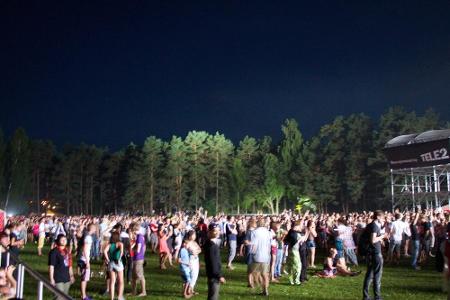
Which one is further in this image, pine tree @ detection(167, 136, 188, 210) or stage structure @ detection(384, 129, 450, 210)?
pine tree @ detection(167, 136, 188, 210)

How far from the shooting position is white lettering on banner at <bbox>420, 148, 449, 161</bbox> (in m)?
34.8

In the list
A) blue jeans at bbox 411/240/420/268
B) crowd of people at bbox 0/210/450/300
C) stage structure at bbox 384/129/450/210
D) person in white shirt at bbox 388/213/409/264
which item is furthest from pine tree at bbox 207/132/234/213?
blue jeans at bbox 411/240/420/268

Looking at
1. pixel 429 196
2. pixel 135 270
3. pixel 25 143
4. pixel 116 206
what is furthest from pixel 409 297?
pixel 116 206

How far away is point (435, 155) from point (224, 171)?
149 feet

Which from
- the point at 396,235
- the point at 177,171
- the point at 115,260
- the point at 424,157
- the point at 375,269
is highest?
the point at 177,171

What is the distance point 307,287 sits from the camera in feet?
44.8

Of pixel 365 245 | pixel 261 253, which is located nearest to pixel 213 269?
pixel 261 253

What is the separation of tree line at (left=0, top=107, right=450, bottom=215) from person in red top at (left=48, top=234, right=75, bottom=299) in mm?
54881

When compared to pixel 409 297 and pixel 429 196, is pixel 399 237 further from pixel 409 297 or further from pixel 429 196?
pixel 429 196

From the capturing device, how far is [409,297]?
12203 millimetres

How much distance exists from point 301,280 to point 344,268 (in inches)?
98.2

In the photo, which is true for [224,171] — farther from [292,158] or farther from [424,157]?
[424,157]

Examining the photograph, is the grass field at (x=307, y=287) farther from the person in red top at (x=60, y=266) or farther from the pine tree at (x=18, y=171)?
the pine tree at (x=18, y=171)

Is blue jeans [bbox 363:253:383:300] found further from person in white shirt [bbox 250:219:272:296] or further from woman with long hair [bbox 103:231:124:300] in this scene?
woman with long hair [bbox 103:231:124:300]
